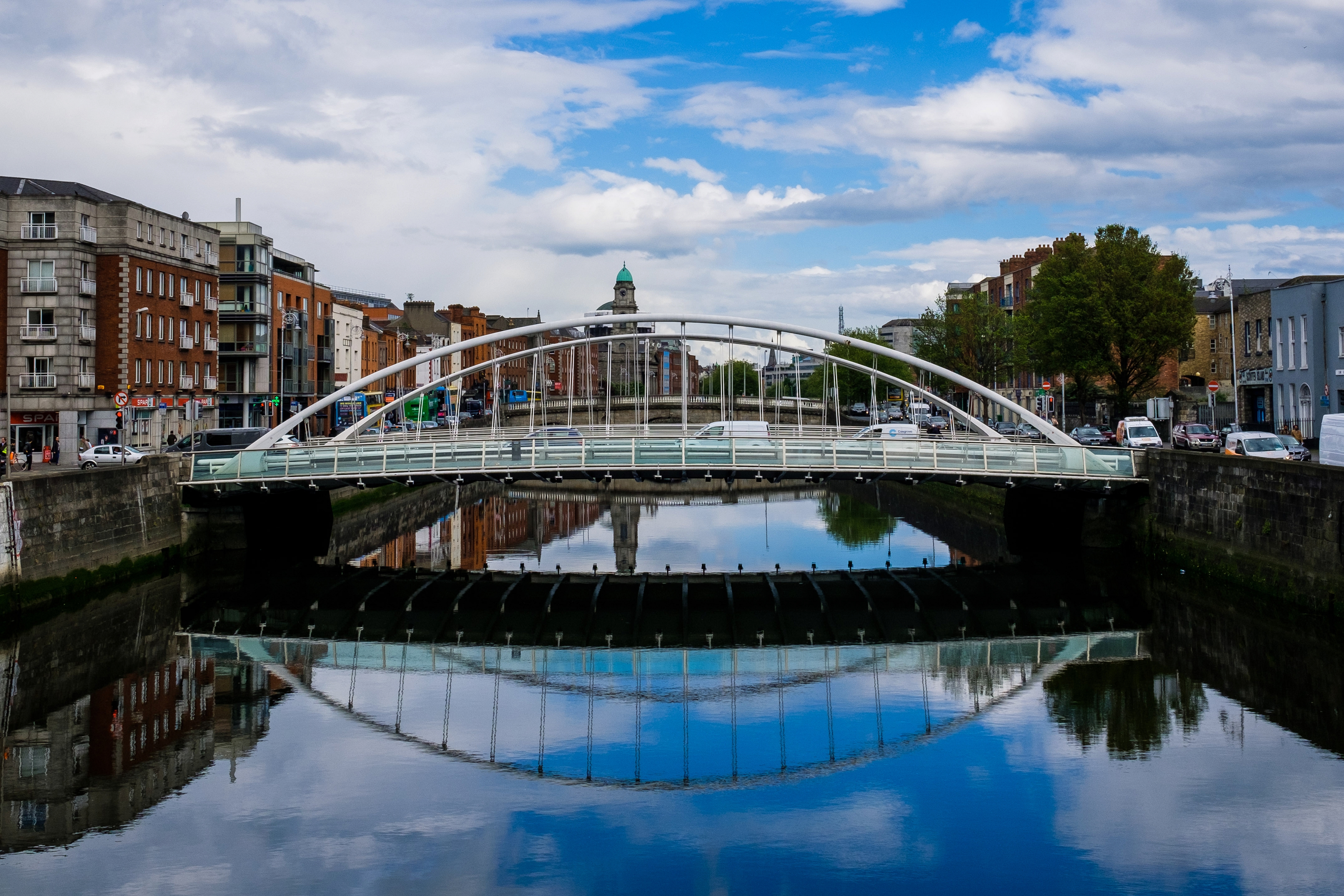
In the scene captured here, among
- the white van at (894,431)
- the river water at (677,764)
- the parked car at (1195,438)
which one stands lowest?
the river water at (677,764)

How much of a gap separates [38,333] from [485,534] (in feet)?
63.3

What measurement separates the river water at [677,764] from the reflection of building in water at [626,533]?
14.2m

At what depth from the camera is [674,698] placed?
78.8 feet

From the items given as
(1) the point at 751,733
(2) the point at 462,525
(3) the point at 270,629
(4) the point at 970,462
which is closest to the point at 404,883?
(1) the point at 751,733

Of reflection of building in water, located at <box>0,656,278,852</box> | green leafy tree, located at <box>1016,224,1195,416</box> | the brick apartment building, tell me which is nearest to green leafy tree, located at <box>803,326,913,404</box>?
green leafy tree, located at <box>1016,224,1195,416</box>

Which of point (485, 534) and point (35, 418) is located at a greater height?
point (35, 418)

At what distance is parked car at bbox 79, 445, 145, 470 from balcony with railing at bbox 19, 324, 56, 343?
317 inches

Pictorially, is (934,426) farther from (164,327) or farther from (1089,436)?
(164,327)

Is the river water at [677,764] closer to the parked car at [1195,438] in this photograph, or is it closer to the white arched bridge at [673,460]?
the white arched bridge at [673,460]

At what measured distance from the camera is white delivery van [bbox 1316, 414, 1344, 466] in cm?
2856

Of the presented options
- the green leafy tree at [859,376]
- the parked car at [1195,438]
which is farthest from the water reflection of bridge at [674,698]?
the green leafy tree at [859,376]

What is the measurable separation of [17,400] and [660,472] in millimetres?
29536


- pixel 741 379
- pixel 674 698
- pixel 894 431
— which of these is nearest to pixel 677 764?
pixel 674 698

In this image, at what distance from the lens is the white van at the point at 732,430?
38938mm
